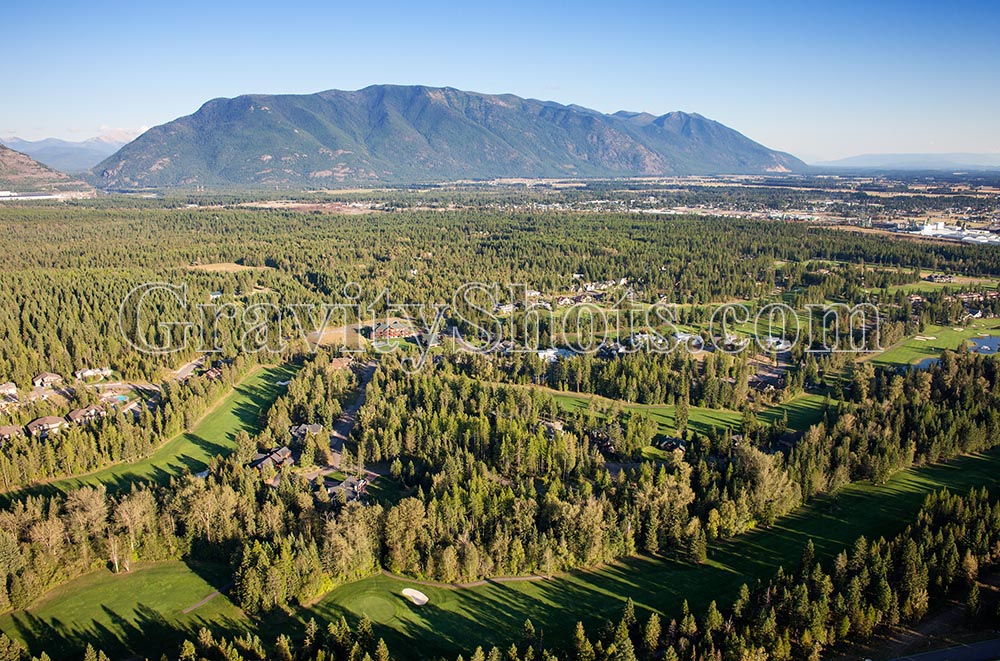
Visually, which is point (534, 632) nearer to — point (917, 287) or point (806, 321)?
point (806, 321)

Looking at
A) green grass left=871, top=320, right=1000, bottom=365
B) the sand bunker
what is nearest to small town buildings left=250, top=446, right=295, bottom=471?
the sand bunker

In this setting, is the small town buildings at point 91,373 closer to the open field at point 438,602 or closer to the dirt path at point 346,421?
the dirt path at point 346,421

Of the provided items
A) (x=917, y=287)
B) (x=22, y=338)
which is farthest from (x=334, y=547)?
(x=917, y=287)

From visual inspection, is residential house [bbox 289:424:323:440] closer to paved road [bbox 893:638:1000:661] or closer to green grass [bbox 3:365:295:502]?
green grass [bbox 3:365:295:502]

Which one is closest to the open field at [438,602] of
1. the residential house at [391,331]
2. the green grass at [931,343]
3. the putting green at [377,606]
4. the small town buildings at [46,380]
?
the putting green at [377,606]

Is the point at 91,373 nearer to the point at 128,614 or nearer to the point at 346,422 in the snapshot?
the point at 346,422
